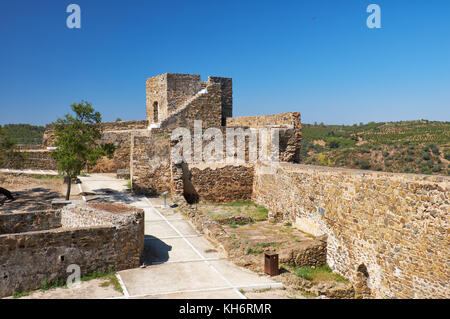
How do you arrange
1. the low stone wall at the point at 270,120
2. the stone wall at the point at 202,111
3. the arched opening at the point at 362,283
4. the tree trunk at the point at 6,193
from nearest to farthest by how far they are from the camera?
the arched opening at the point at 362,283 → the tree trunk at the point at 6,193 → the low stone wall at the point at 270,120 → the stone wall at the point at 202,111

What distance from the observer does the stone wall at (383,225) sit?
21.0ft

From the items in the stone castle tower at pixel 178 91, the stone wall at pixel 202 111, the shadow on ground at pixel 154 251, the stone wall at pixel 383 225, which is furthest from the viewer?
the stone castle tower at pixel 178 91

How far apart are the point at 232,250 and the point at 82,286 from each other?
3770 millimetres

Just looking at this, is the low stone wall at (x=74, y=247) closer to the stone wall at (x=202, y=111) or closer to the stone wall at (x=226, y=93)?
the stone wall at (x=202, y=111)

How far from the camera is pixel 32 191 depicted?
1505 cm

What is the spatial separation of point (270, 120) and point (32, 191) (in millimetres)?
11004

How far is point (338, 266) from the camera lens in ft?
30.3

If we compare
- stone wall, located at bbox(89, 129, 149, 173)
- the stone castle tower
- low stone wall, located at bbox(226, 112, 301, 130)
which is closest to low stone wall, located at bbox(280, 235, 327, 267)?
low stone wall, located at bbox(226, 112, 301, 130)

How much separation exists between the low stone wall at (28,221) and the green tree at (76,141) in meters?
4.79

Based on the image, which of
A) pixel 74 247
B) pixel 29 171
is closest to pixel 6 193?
pixel 29 171

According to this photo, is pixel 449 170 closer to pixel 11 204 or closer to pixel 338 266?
pixel 338 266

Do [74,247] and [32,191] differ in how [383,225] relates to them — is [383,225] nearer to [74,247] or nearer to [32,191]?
[74,247]

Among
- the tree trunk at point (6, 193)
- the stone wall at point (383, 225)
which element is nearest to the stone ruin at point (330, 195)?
the stone wall at point (383, 225)

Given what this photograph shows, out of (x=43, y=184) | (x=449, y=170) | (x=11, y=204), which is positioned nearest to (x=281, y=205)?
(x=11, y=204)
